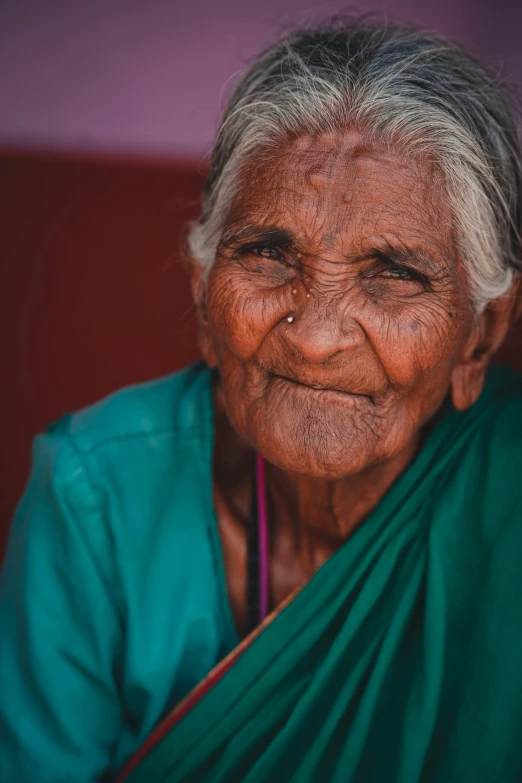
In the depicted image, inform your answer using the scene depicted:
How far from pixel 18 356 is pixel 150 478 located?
3.32 ft

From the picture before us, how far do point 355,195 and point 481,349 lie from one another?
0.47 metres

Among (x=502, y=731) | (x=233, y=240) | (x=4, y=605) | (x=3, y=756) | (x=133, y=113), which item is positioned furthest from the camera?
(x=133, y=113)

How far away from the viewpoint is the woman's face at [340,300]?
1329 mm

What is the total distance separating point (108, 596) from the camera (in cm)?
170

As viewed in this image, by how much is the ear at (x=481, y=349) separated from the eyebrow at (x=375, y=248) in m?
0.25

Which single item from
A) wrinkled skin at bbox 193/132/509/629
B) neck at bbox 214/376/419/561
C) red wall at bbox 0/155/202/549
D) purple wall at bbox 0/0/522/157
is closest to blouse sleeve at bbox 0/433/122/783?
neck at bbox 214/376/419/561

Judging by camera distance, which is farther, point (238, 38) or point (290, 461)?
point (238, 38)

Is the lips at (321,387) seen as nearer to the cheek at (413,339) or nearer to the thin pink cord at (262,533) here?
the cheek at (413,339)

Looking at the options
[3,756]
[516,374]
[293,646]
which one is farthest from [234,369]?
[3,756]

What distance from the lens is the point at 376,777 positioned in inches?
55.0

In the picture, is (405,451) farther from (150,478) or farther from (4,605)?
(4,605)

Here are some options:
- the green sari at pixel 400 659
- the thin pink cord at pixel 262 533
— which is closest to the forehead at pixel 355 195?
the green sari at pixel 400 659

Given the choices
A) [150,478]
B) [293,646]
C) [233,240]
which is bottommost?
[293,646]

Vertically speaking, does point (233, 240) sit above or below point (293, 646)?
above
